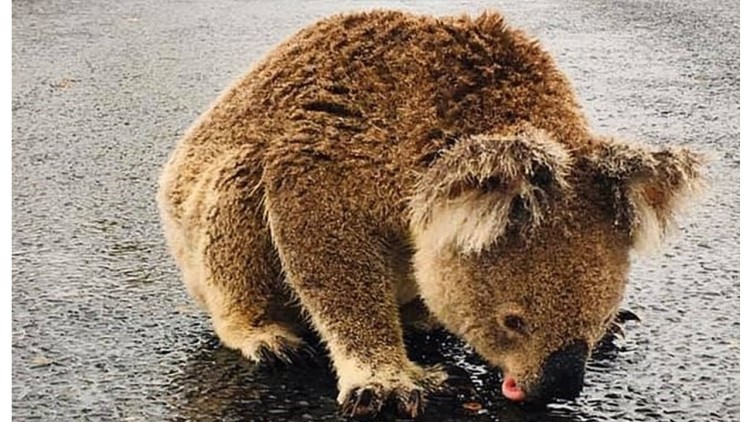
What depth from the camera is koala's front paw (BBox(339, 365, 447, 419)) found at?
2957mm

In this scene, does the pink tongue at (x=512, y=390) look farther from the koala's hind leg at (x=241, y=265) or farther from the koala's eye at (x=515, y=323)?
the koala's hind leg at (x=241, y=265)

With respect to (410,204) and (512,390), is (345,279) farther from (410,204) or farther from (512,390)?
(512,390)

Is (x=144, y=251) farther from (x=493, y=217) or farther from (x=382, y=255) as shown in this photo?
(x=493, y=217)

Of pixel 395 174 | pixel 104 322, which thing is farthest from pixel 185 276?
pixel 395 174

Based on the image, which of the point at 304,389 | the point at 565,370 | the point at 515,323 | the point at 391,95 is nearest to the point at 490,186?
the point at 515,323

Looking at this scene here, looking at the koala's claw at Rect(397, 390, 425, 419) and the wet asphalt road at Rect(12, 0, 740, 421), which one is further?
A: the wet asphalt road at Rect(12, 0, 740, 421)

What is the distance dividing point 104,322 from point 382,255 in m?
0.90

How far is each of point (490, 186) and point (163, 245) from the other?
5.88 feet

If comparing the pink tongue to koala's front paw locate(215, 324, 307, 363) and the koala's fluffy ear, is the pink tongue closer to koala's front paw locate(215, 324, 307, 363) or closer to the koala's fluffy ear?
the koala's fluffy ear

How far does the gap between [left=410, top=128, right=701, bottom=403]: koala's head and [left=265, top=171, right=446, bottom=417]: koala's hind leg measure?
21cm

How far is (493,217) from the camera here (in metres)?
2.72

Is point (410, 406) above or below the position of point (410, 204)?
below

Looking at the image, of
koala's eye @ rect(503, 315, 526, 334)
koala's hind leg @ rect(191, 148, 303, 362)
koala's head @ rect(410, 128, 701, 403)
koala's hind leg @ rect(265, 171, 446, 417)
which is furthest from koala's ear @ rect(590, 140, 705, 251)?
koala's hind leg @ rect(191, 148, 303, 362)

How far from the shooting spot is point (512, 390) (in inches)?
116
